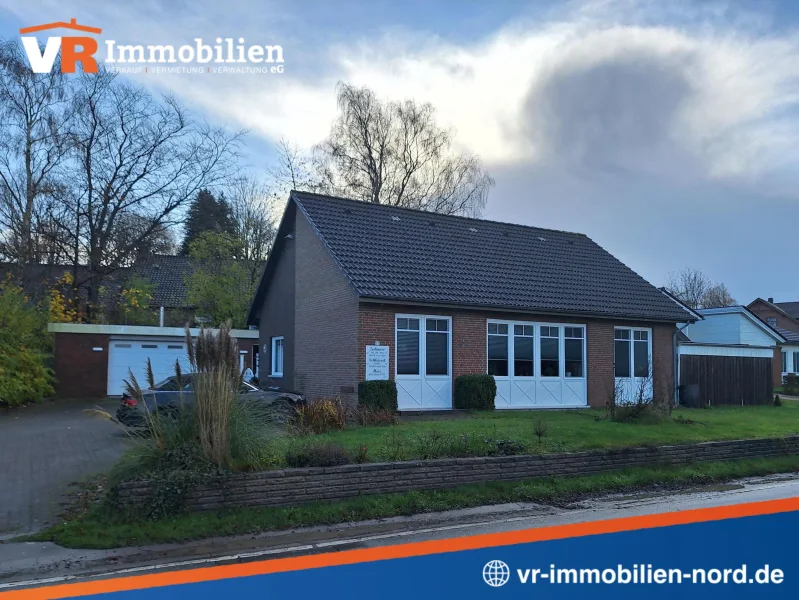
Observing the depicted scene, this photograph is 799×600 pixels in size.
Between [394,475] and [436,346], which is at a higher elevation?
[436,346]

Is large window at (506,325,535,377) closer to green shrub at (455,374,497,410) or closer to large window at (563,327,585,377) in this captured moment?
large window at (563,327,585,377)

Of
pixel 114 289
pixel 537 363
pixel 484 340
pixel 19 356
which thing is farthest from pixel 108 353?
pixel 537 363

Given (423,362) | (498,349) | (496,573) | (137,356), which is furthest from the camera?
(137,356)

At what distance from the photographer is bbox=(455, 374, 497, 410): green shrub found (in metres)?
19.4

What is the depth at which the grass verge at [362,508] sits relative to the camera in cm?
799

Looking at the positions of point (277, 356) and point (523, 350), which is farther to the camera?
point (277, 356)

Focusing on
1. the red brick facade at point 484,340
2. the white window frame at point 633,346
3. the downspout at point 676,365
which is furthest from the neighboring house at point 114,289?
the downspout at point 676,365

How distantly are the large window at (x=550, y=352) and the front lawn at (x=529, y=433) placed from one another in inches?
108

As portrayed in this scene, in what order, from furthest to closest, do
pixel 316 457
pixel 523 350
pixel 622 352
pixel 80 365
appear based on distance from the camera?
pixel 80 365 < pixel 622 352 < pixel 523 350 < pixel 316 457

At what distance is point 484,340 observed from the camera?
20438 millimetres

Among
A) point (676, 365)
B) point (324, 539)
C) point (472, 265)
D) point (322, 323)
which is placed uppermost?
point (472, 265)

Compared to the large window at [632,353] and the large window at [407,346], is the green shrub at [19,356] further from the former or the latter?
the large window at [632,353]

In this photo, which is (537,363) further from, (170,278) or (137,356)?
(170,278)

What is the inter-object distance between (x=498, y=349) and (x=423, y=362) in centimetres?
Result: 273
